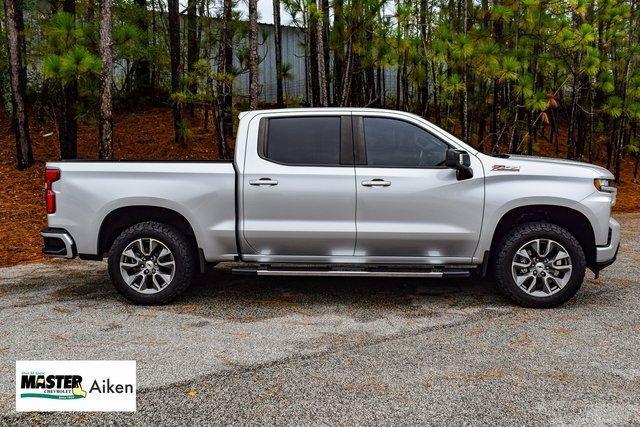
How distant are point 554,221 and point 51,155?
12844mm

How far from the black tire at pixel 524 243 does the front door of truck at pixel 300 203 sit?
1.44 metres

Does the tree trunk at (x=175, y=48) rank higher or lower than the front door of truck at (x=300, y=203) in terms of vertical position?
higher

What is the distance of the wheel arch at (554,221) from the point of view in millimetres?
5180

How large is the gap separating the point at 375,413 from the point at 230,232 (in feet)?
8.40

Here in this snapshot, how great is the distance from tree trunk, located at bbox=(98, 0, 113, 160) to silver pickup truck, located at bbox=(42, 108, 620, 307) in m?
4.77

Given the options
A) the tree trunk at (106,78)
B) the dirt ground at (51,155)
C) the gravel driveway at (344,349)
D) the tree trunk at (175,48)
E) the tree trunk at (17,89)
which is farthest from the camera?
the tree trunk at (175,48)

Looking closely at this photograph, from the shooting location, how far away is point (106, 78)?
9508 millimetres

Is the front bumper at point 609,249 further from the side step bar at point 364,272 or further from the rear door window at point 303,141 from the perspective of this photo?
the rear door window at point 303,141

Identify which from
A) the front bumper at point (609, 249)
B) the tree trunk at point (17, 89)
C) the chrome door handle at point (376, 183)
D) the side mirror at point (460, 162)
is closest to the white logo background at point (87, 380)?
the chrome door handle at point (376, 183)

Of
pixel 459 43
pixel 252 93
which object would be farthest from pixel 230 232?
pixel 459 43

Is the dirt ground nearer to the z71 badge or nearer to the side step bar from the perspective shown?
the side step bar

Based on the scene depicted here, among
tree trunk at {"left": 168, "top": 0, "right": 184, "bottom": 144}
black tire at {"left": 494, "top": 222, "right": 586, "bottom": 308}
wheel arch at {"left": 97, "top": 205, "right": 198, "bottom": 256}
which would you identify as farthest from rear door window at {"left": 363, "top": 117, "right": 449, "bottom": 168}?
tree trunk at {"left": 168, "top": 0, "right": 184, "bottom": 144}

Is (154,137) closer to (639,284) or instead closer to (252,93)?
(252,93)

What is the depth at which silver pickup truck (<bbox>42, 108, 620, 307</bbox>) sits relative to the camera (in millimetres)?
5086
